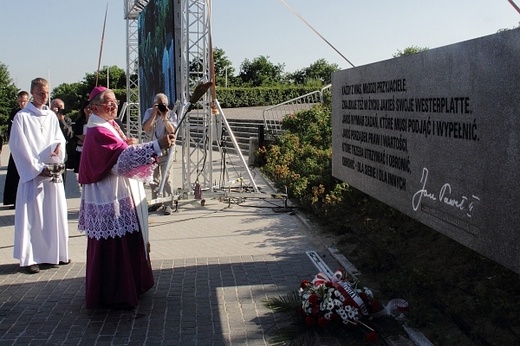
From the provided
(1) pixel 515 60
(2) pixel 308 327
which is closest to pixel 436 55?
(1) pixel 515 60

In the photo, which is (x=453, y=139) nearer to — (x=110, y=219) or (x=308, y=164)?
(x=110, y=219)

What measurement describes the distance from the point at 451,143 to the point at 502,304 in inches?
53.9

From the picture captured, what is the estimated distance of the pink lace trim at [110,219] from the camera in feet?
19.9

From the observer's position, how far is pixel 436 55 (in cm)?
561

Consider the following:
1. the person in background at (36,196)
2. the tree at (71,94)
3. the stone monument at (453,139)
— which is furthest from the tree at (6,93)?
the stone monument at (453,139)

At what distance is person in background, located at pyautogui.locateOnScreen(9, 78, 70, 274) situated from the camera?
24.7ft

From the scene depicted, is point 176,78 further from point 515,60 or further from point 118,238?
point 515,60

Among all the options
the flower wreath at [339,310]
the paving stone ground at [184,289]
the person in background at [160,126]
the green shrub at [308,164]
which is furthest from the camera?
the green shrub at [308,164]

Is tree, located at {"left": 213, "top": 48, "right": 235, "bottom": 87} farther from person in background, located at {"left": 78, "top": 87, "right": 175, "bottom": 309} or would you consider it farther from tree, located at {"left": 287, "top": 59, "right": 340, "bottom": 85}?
person in background, located at {"left": 78, "top": 87, "right": 175, "bottom": 309}

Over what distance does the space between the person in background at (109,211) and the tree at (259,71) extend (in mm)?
52989

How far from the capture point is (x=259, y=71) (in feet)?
194

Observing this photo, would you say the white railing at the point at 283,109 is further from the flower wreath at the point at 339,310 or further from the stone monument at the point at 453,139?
the flower wreath at the point at 339,310

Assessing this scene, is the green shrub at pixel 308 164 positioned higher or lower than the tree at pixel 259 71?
lower
